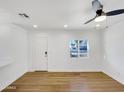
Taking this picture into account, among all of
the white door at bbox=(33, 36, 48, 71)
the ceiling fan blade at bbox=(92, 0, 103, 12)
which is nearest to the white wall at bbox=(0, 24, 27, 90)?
the white door at bbox=(33, 36, 48, 71)

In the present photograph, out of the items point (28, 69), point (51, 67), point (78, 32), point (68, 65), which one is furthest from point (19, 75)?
point (78, 32)

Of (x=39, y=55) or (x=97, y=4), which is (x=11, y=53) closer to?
(x=39, y=55)

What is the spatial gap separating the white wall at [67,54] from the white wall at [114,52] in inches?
27.3

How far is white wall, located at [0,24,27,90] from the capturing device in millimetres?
4590

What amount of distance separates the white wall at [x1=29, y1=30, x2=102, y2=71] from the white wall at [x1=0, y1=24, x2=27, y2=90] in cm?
137

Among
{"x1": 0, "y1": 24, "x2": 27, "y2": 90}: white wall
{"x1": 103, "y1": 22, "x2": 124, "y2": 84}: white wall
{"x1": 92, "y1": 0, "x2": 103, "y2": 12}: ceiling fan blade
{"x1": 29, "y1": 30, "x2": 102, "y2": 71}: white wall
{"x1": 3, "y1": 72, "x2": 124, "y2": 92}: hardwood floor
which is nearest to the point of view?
{"x1": 92, "y1": 0, "x2": 103, "y2": 12}: ceiling fan blade

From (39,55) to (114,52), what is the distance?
13.1 ft

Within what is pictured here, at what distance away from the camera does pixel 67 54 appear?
7.66 m

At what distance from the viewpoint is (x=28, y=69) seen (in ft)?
24.9

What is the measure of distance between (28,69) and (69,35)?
3.01 m

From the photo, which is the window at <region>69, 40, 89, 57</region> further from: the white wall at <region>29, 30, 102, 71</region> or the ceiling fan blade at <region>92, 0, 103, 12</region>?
the ceiling fan blade at <region>92, 0, 103, 12</region>

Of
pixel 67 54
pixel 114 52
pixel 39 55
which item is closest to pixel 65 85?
pixel 114 52

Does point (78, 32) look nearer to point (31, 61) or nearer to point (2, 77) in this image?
point (31, 61)

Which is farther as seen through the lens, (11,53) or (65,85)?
(11,53)
